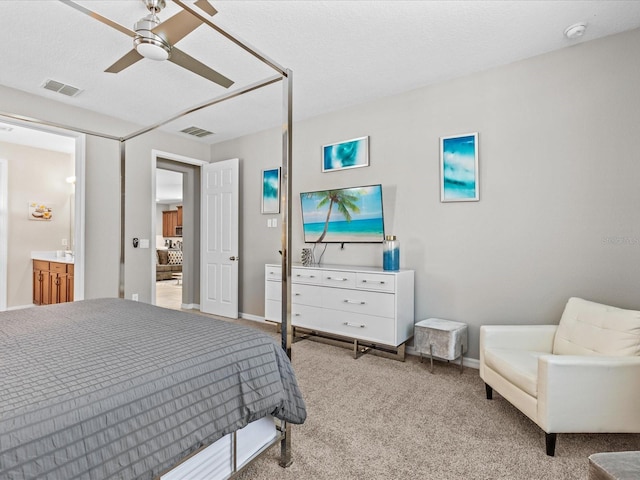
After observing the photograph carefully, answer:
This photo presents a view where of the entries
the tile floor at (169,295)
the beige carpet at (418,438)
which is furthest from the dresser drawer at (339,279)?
the tile floor at (169,295)

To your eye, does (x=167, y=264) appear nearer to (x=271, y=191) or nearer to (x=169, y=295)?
(x=169, y=295)

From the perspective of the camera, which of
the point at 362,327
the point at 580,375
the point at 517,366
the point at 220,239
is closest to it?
the point at 580,375

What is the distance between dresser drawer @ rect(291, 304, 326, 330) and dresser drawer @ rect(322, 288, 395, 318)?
0.13 metres

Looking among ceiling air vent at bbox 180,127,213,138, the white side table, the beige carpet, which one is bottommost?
the beige carpet

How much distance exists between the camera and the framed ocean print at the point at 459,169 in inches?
125

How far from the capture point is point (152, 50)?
2.00 metres

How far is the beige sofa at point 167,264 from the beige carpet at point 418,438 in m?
7.77

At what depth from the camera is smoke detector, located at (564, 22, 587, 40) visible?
2.47 m

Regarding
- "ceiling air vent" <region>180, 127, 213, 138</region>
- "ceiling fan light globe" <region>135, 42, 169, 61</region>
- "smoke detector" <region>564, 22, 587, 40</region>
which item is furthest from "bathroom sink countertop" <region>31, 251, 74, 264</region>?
"smoke detector" <region>564, 22, 587, 40</region>

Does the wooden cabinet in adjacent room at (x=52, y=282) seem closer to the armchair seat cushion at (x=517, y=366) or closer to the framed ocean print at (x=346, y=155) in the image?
the framed ocean print at (x=346, y=155)

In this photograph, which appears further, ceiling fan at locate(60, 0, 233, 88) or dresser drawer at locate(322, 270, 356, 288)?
dresser drawer at locate(322, 270, 356, 288)

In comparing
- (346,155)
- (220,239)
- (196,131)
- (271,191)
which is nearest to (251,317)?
(220,239)

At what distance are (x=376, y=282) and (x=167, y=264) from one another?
8316mm

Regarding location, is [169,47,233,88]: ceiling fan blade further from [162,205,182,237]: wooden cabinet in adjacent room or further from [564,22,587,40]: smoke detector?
[162,205,182,237]: wooden cabinet in adjacent room
